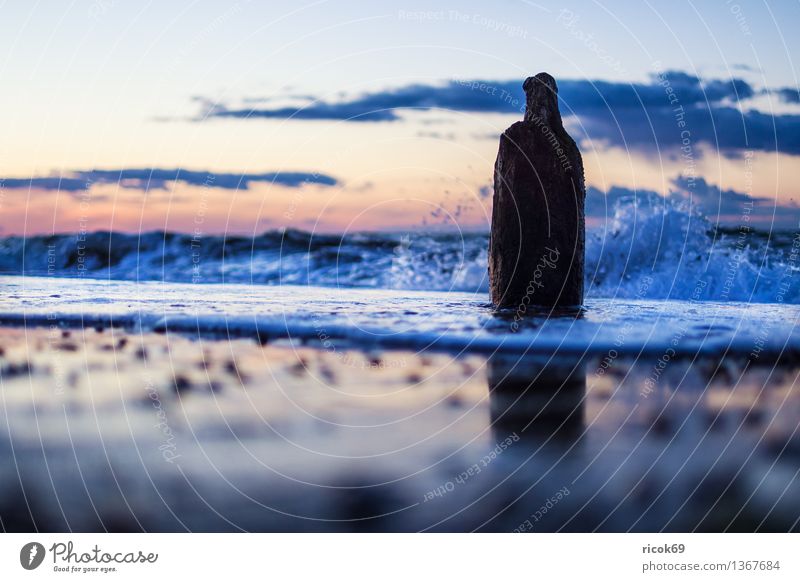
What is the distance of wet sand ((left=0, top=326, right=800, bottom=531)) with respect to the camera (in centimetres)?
387

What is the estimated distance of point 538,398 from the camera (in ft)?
17.5

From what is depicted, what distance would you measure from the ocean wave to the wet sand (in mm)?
5841

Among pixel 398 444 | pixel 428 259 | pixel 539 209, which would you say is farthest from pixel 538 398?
pixel 428 259

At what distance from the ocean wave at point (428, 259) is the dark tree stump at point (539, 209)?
12.0 ft

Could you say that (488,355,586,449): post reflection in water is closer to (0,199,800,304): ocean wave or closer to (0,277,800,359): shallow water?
(0,277,800,359): shallow water

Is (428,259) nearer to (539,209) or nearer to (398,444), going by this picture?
(539,209)

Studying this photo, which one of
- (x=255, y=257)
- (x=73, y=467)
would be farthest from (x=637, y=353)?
(x=255, y=257)

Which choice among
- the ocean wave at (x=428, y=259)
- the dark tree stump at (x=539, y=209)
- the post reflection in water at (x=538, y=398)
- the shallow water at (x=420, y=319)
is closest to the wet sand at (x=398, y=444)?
the post reflection in water at (x=538, y=398)

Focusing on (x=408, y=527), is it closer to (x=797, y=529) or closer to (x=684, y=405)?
(x=797, y=529)

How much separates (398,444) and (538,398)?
3.63 ft

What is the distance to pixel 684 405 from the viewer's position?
17.9 feet
